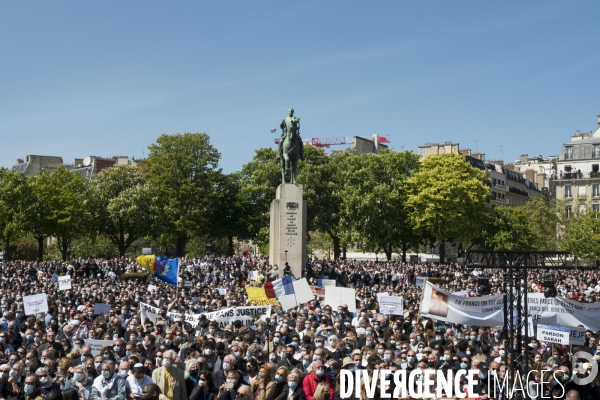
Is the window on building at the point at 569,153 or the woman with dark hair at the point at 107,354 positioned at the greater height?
the window on building at the point at 569,153

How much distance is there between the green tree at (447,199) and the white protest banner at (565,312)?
149ft

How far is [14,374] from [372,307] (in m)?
15.0

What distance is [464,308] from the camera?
761 inches

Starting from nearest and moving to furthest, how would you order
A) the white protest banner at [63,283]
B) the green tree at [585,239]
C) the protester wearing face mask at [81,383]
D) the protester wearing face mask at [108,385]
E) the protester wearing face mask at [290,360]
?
the protester wearing face mask at [108,385], the protester wearing face mask at [81,383], the protester wearing face mask at [290,360], the white protest banner at [63,283], the green tree at [585,239]

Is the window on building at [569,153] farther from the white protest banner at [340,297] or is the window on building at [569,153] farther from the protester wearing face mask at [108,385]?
the protester wearing face mask at [108,385]

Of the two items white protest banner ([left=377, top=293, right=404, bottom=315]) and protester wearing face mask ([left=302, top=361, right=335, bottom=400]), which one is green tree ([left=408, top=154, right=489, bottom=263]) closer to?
white protest banner ([left=377, top=293, right=404, bottom=315])

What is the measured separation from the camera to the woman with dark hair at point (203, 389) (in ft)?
40.4

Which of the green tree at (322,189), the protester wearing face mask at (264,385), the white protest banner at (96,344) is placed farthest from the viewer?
the green tree at (322,189)

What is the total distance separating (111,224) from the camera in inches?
2808

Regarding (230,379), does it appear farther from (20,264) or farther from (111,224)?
(111,224)

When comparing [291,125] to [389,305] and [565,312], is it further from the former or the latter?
[565,312]

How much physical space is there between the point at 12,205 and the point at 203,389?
59493 millimetres

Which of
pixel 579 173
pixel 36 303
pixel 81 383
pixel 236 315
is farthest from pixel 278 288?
pixel 579 173

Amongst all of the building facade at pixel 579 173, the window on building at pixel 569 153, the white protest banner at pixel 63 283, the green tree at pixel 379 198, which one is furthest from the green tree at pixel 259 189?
the window on building at pixel 569 153
